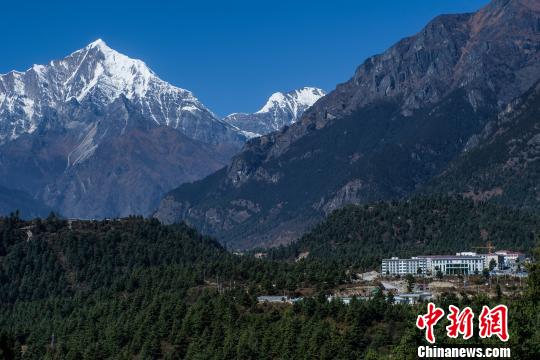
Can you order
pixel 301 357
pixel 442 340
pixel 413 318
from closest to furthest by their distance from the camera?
pixel 442 340, pixel 413 318, pixel 301 357

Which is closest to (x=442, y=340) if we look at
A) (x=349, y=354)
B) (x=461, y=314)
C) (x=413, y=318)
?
(x=461, y=314)

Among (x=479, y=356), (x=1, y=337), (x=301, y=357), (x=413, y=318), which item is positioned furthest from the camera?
(x=301, y=357)

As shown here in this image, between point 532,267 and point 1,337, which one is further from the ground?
point 532,267

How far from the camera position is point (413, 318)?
12619cm

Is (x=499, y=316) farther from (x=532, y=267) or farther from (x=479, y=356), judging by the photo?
(x=532, y=267)

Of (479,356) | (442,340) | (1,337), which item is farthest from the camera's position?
(1,337)

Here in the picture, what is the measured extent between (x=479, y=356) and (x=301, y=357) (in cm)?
9441

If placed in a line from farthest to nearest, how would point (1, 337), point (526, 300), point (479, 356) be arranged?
1. point (1, 337)
2. point (526, 300)
3. point (479, 356)

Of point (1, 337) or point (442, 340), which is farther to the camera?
point (1, 337)

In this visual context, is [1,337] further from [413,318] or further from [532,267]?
[532,267]

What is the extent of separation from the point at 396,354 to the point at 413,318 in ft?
15.9

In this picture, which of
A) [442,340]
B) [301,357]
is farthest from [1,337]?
[442,340]

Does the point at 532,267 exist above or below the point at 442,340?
above

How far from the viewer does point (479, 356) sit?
103938 millimetres
